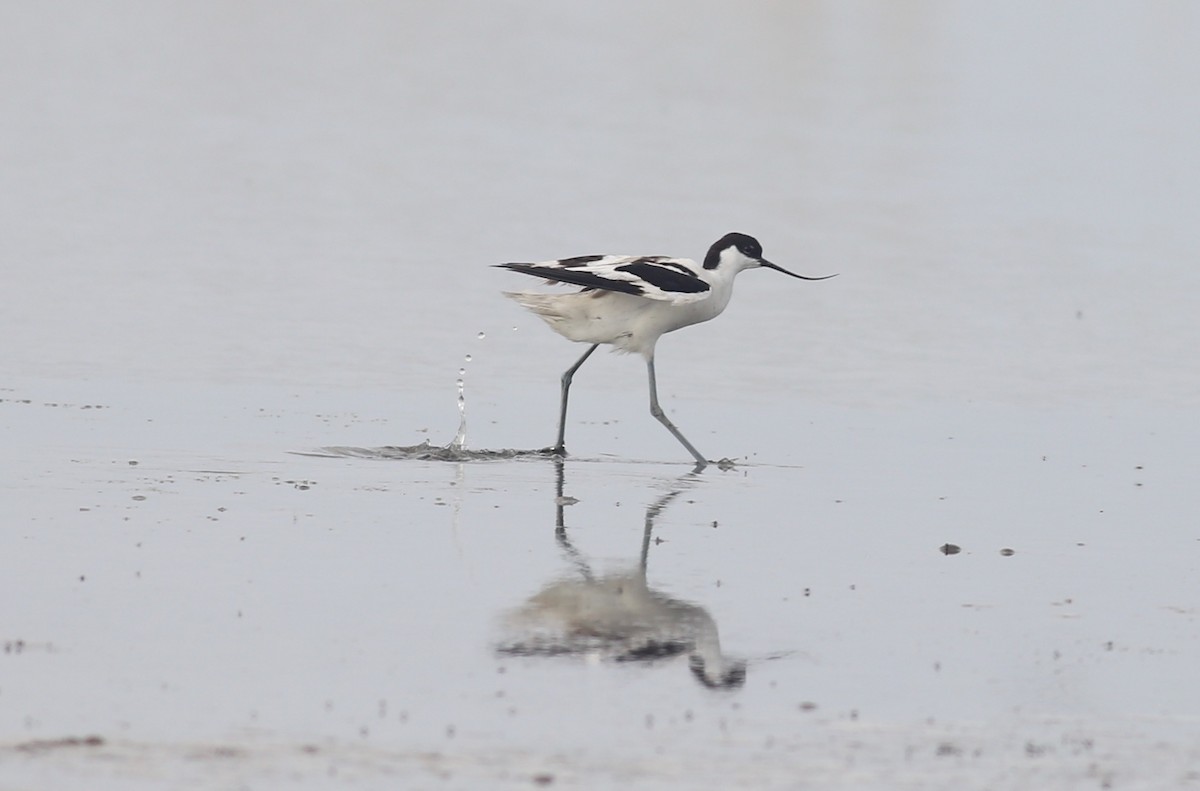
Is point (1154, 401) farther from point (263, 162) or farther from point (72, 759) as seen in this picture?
point (263, 162)

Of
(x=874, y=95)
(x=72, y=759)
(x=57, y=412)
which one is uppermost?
(x=874, y=95)

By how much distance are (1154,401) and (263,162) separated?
12484 millimetres

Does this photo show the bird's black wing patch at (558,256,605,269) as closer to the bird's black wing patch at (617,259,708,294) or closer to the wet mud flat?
the bird's black wing patch at (617,259,708,294)

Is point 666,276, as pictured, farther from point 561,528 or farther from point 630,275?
point 561,528

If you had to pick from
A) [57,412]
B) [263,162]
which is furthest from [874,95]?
[57,412]

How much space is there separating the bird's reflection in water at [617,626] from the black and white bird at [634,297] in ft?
11.6

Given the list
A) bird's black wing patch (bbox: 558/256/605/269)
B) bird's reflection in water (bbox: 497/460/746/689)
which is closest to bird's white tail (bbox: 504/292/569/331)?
bird's black wing patch (bbox: 558/256/605/269)

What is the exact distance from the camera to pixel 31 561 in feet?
28.7

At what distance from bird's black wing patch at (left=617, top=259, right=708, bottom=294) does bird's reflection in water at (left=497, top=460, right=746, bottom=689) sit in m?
3.74

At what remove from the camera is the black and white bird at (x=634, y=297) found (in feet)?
41.4

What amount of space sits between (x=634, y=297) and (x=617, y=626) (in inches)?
195

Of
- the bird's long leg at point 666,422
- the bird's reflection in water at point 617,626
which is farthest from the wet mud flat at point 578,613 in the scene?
the bird's long leg at point 666,422

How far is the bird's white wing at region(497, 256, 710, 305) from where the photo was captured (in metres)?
12.5

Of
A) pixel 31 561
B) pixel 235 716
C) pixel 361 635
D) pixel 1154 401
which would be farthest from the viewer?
pixel 1154 401
